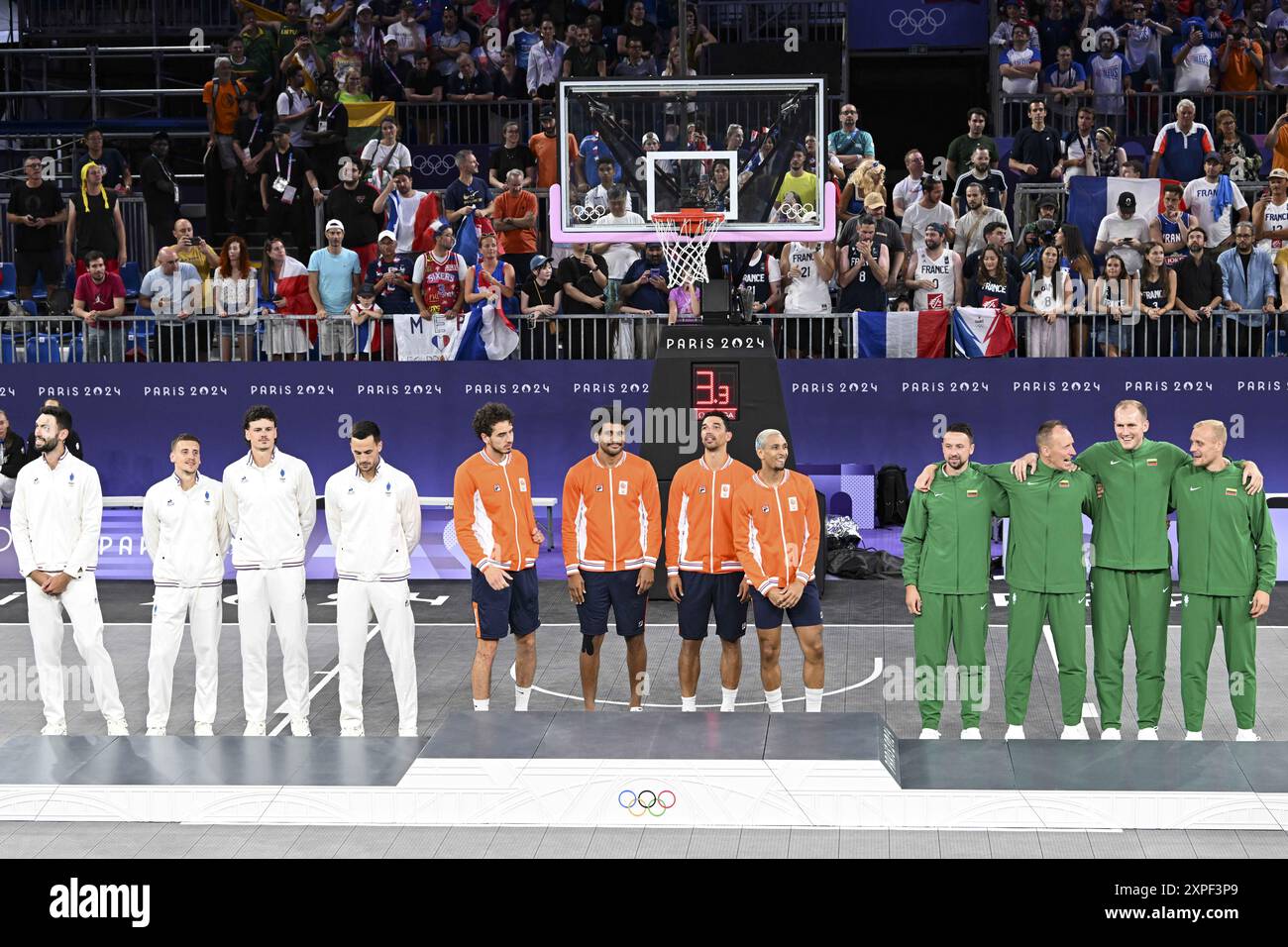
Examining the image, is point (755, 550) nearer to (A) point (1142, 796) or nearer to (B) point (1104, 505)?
(B) point (1104, 505)

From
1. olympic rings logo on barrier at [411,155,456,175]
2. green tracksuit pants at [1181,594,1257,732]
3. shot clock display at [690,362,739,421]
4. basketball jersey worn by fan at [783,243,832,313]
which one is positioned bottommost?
green tracksuit pants at [1181,594,1257,732]

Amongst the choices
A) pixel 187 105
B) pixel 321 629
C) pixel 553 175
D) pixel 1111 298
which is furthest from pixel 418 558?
pixel 187 105

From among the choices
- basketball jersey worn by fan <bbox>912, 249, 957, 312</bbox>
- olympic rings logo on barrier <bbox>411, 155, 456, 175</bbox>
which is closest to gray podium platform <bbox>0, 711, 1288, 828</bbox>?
basketball jersey worn by fan <bbox>912, 249, 957, 312</bbox>

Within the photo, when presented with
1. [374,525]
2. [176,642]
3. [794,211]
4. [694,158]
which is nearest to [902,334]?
[794,211]

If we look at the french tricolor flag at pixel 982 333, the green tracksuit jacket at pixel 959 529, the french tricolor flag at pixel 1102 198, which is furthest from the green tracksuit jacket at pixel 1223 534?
the french tricolor flag at pixel 1102 198

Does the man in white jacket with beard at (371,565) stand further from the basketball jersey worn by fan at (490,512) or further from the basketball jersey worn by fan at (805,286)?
the basketball jersey worn by fan at (805,286)

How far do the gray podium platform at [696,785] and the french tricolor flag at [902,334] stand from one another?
9.50 metres

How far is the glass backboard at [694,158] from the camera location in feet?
47.9

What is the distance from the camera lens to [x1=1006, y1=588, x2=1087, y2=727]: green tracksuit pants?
947cm

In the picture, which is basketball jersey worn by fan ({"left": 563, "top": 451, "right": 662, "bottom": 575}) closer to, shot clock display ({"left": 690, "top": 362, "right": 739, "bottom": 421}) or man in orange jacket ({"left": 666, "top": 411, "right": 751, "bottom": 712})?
man in orange jacket ({"left": 666, "top": 411, "right": 751, "bottom": 712})

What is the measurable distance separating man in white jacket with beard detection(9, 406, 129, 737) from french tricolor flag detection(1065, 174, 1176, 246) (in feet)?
37.5

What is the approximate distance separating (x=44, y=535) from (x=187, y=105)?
606 inches

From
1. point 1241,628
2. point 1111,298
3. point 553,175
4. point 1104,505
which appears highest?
point 553,175

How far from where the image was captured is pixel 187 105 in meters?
24.0
